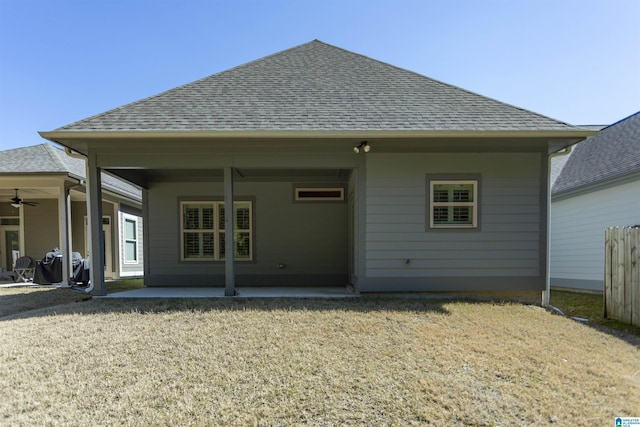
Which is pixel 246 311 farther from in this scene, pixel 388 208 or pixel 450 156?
pixel 450 156

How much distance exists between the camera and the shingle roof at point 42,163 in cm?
817

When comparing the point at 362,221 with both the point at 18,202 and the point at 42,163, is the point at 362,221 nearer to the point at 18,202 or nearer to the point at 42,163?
the point at 42,163

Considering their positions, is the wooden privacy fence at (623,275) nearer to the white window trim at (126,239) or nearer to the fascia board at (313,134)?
the fascia board at (313,134)

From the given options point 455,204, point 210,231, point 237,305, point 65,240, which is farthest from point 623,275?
point 65,240

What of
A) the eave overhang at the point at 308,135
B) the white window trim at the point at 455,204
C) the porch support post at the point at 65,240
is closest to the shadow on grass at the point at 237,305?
the white window trim at the point at 455,204

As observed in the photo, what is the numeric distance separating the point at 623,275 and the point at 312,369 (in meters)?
5.15

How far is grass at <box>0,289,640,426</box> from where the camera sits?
7.73ft

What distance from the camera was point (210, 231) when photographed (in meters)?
7.46

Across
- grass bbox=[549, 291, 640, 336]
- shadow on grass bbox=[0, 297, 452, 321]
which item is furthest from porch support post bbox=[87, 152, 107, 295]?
grass bbox=[549, 291, 640, 336]

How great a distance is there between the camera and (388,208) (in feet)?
19.1

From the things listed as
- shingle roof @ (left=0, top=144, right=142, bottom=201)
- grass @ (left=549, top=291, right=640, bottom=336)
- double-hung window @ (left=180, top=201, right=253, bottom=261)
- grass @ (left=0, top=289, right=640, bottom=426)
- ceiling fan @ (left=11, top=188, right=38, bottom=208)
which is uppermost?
shingle roof @ (left=0, top=144, right=142, bottom=201)

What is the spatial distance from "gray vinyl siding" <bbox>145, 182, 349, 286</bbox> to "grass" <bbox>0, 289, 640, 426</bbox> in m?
2.70

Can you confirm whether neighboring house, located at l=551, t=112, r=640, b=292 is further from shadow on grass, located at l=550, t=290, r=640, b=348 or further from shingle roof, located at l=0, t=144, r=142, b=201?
shingle roof, located at l=0, t=144, r=142, b=201

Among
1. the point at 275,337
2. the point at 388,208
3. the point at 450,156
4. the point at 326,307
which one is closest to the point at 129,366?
the point at 275,337
